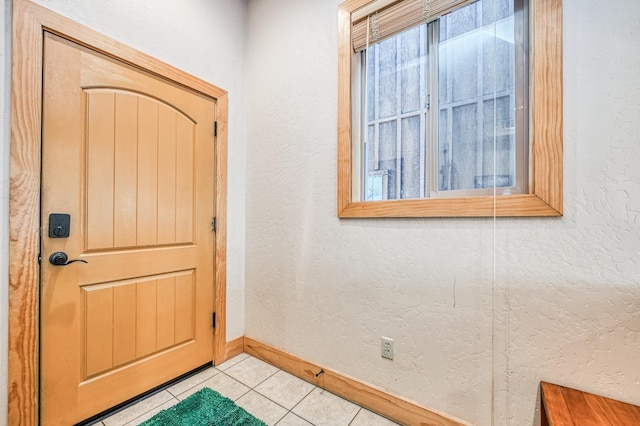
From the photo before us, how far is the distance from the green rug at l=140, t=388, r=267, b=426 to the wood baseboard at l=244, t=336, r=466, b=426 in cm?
44

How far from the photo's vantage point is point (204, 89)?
191 cm

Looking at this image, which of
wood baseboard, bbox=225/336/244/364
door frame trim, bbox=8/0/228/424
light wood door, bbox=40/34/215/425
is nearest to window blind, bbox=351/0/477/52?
light wood door, bbox=40/34/215/425

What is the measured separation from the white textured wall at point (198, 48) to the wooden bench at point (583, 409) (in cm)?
192

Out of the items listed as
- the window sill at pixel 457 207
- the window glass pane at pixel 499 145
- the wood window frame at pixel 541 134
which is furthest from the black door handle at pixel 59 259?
the window glass pane at pixel 499 145

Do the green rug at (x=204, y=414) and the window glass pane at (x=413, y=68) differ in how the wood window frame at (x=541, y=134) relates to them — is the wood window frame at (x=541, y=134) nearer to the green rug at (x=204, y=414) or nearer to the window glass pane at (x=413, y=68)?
the window glass pane at (x=413, y=68)

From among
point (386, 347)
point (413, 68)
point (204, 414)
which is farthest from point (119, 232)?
point (413, 68)

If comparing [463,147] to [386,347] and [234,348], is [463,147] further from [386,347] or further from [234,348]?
[234,348]

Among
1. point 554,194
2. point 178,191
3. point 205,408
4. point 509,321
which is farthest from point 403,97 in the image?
point 205,408

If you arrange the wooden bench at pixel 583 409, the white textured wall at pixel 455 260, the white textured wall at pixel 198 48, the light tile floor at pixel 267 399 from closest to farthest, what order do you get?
1. the wooden bench at pixel 583 409
2. the white textured wall at pixel 455 260
3. the white textured wall at pixel 198 48
4. the light tile floor at pixel 267 399

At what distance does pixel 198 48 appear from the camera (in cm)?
190

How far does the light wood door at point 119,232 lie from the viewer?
4.37 feet

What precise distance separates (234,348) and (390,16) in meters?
2.50

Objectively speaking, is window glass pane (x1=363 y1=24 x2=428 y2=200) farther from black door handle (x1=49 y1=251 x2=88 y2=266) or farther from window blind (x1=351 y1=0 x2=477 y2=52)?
black door handle (x1=49 y1=251 x2=88 y2=266)

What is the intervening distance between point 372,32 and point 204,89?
1.20 meters
